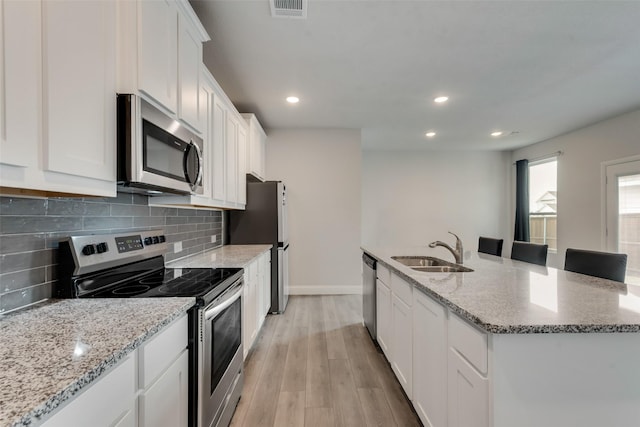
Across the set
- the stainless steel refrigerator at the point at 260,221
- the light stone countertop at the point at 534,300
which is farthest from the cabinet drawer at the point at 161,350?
the stainless steel refrigerator at the point at 260,221

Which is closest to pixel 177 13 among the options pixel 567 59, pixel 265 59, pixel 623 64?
pixel 265 59

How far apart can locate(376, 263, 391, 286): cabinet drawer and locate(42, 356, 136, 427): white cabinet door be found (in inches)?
71.7

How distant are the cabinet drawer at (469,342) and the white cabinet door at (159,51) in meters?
1.73

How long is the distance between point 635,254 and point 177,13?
5634 millimetres

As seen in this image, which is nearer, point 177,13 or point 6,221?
point 6,221

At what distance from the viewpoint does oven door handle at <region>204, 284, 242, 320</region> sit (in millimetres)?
1380

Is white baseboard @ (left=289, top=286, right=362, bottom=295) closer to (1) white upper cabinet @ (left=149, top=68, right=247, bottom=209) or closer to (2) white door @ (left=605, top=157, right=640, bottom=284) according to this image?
(1) white upper cabinet @ (left=149, top=68, right=247, bottom=209)

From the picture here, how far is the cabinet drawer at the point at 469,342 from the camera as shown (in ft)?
3.53

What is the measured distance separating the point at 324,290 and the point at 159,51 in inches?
154

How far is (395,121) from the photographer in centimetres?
422

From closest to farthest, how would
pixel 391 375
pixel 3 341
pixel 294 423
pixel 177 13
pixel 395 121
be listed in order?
pixel 3 341, pixel 177 13, pixel 294 423, pixel 391 375, pixel 395 121

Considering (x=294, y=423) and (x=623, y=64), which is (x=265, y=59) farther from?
(x=623, y=64)

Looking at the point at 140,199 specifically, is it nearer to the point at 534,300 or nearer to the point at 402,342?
the point at 402,342

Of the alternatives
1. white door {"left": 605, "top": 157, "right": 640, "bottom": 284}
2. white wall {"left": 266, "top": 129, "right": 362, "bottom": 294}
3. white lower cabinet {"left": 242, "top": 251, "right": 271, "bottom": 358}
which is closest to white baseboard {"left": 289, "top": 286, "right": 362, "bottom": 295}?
white wall {"left": 266, "top": 129, "right": 362, "bottom": 294}
